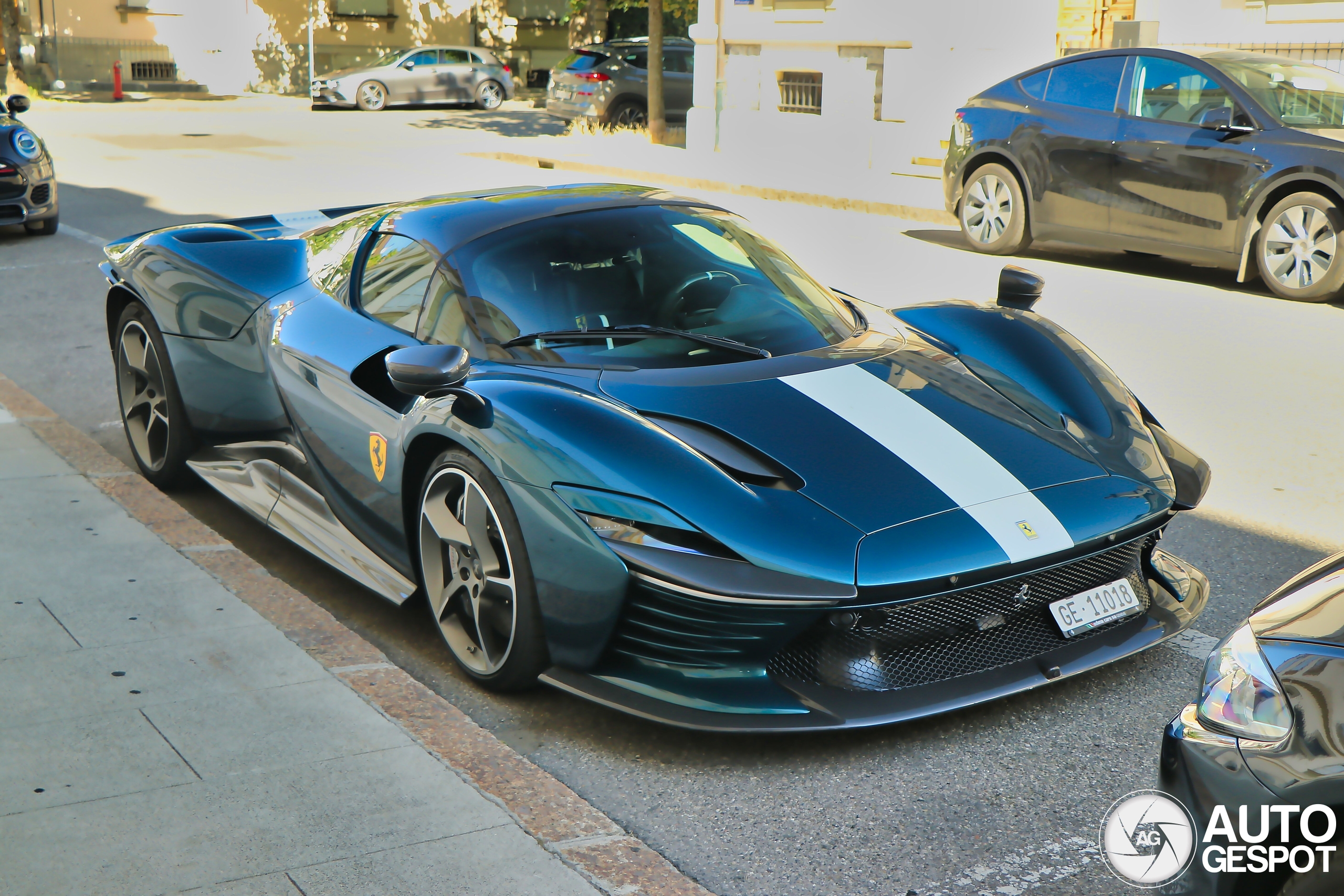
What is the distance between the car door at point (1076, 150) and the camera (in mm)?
9938

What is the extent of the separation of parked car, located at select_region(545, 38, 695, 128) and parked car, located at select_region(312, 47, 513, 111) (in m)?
7.95

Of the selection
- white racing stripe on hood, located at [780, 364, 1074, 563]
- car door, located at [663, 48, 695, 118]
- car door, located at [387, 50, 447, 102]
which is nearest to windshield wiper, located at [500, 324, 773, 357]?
white racing stripe on hood, located at [780, 364, 1074, 563]

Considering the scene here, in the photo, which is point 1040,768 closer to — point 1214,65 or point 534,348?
point 534,348

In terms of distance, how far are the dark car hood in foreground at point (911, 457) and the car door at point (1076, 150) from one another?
672 centimetres

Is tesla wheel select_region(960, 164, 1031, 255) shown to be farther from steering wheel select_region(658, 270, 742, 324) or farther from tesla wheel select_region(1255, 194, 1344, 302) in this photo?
steering wheel select_region(658, 270, 742, 324)

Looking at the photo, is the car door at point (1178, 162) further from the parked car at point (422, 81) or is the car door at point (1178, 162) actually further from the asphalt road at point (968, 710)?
the parked car at point (422, 81)

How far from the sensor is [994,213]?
1095 centimetres

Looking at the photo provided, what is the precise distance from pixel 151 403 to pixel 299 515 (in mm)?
1280

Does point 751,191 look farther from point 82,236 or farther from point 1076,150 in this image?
point 82,236

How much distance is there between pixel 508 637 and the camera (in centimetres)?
345

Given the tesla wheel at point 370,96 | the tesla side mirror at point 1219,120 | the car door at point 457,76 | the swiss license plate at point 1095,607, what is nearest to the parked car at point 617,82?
the car door at point 457,76

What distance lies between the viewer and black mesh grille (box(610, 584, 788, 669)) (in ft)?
9.87

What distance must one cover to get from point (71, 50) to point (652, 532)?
120 ft

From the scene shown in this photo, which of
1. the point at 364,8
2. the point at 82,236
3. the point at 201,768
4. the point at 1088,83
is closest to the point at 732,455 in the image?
the point at 201,768
